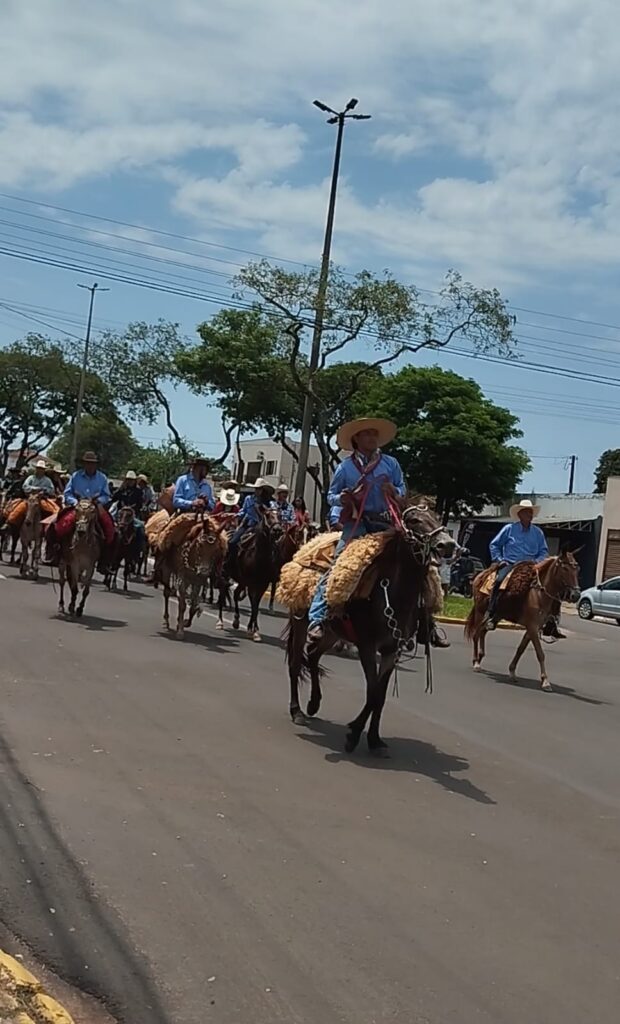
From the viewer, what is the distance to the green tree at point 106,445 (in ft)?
264

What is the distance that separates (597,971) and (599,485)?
80.3 meters

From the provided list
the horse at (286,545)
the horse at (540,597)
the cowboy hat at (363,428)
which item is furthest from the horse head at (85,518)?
the cowboy hat at (363,428)

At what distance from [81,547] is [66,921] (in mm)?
10589

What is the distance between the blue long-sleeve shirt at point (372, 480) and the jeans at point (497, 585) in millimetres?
6089

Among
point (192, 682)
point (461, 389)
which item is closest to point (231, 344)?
point (461, 389)

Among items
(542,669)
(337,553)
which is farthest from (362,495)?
(542,669)

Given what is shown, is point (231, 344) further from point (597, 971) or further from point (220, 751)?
point (597, 971)

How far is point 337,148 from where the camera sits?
30.9 meters

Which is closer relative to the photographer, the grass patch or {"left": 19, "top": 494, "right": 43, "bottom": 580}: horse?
{"left": 19, "top": 494, "right": 43, "bottom": 580}: horse

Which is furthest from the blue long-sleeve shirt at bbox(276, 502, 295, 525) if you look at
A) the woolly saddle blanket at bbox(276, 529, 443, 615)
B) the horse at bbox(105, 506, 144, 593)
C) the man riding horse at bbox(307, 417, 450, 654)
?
the man riding horse at bbox(307, 417, 450, 654)

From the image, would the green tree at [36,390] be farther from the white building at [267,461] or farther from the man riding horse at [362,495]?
the man riding horse at [362,495]

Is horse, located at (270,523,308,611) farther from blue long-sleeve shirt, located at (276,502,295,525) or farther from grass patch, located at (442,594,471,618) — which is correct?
grass patch, located at (442,594,471,618)

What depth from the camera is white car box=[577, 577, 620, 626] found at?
123ft

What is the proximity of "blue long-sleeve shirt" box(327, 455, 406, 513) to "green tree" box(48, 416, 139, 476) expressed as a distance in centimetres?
6924
